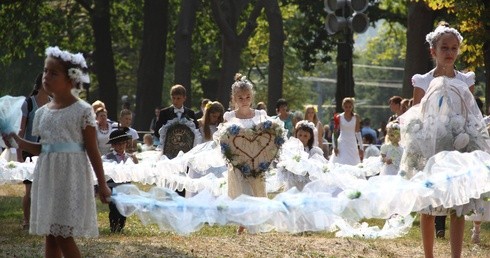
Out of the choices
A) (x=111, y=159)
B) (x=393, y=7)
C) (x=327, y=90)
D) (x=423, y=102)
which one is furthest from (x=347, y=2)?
(x=327, y=90)

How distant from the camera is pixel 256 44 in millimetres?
63344

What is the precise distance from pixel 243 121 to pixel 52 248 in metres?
5.36

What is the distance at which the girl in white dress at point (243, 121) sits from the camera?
14.5m

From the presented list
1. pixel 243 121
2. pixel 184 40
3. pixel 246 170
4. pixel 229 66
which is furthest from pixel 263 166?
pixel 184 40

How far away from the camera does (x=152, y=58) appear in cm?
4000

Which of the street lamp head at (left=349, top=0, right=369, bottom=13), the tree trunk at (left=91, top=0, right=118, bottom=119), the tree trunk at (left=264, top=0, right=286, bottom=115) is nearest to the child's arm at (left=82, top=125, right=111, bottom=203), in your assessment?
the street lamp head at (left=349, top=0, right=369, bottom=13)

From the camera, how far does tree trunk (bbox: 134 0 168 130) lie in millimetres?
40062

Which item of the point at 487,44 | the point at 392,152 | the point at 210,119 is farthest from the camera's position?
the point at 487,44

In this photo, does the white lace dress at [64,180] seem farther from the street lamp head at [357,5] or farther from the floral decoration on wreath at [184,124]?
the street lamp head at [357,5]

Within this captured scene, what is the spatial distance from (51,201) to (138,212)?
0.72 m

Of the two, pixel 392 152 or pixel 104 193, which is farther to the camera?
pixel 392 152

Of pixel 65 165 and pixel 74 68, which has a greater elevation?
pixel 74 68

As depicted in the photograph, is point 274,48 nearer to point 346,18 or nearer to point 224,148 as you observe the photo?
point 346,18

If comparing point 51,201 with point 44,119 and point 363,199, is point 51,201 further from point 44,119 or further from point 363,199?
point 363,199
